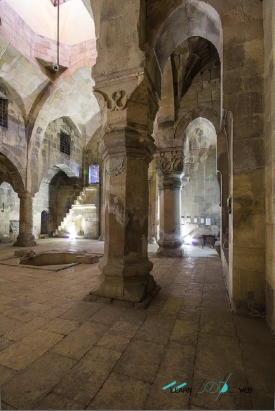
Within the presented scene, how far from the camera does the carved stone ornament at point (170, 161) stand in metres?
6.86

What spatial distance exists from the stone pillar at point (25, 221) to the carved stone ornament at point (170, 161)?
22.4 ft

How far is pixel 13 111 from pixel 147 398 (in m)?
11.3

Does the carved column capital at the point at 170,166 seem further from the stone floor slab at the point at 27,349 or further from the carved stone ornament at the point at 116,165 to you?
the stone floor slab at the point at 27,349

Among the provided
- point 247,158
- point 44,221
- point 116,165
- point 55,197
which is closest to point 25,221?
point 44,221

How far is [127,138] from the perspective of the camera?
3.07m

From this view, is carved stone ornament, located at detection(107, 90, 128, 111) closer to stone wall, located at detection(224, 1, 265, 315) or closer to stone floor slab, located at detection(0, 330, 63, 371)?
stone wall, located at detection(224, 1, 265, 315)

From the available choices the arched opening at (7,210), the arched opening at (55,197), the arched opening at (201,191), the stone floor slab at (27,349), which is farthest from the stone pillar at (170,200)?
the arched opening at (55,197)

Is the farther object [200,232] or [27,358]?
[200,232]

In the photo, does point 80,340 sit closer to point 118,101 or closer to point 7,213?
point 118,101

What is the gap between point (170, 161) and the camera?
6.90 m

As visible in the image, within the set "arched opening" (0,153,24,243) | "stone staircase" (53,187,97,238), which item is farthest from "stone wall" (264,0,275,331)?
"stone staircase" (53,187,97,238)

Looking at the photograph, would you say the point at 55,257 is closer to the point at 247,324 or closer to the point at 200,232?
the point at 247,324

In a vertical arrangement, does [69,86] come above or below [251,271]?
above

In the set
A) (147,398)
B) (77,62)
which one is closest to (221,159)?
(147,398)
